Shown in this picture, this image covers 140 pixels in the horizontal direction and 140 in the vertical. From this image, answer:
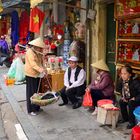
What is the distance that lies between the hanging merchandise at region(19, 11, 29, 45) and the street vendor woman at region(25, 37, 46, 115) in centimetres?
813

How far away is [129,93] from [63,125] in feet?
4.86

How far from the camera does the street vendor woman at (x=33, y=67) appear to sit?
299 inches

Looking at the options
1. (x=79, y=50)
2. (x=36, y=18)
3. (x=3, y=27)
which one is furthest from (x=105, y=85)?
(x=3, y=27)

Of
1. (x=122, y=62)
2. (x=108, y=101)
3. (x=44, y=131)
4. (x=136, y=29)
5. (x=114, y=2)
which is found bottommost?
(x=44, y=131)

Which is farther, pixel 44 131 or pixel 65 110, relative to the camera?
pixel 65 110

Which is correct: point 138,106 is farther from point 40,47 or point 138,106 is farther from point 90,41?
point 90,41

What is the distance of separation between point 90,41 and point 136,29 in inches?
81.0

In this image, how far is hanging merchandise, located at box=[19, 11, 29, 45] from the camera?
1593 centimetres

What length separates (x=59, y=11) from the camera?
1235 cm

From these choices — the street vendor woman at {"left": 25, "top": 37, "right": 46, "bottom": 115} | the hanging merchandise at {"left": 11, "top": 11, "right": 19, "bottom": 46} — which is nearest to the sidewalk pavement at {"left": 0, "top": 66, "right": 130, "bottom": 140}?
the street vendor woman at {"left": 25, "top": 37, "right": 46, "bottom": 115}

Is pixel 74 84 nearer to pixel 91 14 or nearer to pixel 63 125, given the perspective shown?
pixel 63 125

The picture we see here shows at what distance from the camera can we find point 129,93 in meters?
6.67

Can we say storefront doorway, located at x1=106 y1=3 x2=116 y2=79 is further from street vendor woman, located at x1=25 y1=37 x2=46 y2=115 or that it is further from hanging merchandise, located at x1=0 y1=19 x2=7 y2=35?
hanging merchandise, located at x1=0 y1=19 x2=7 y2=35

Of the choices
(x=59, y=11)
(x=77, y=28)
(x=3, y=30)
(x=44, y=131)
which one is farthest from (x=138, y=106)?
(x=3, y=30)
